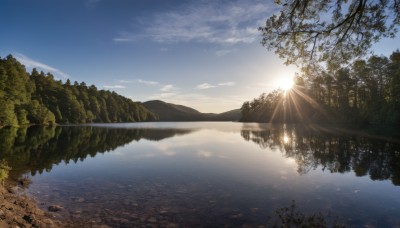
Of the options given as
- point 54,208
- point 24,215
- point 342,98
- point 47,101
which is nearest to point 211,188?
point 54,208

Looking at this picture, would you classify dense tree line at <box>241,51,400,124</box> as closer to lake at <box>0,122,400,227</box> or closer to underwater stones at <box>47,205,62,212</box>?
lake at <box>0,122,400,227</box>

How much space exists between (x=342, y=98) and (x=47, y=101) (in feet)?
355

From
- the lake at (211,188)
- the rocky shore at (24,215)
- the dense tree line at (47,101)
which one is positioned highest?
the dense tree line at (47,101)

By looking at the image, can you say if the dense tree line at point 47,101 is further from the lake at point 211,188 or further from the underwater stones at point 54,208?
the underwater stones at point 54,208

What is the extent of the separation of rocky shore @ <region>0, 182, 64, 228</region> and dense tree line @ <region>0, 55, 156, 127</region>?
62.3 m

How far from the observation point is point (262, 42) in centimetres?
1741

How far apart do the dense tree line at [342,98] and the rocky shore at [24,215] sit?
16.1m

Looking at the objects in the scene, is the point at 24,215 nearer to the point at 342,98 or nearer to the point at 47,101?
the point at 342,98

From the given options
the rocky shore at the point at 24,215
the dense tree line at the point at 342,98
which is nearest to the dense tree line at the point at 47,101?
the rocky shore at the point at 24,215

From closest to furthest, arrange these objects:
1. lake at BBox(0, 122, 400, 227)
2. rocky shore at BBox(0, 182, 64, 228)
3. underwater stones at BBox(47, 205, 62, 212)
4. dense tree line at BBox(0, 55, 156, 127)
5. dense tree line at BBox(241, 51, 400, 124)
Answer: rocky shore at BBox(0, 182, 64, 228), lake at BBox(0, 122, 400, 227), underwater stones at BBox(47, 205, 62, 212), dense tree line at BBox(241, 51, 400, 124), dense tree line at BBox(0, 55, 156, 127)

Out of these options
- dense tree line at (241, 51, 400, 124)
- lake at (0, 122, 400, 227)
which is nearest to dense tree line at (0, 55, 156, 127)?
lake at (0, 122, 400, 227)

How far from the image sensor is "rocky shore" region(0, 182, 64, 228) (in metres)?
9.11

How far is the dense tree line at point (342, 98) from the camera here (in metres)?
60.0

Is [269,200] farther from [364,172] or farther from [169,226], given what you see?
[364,172]
